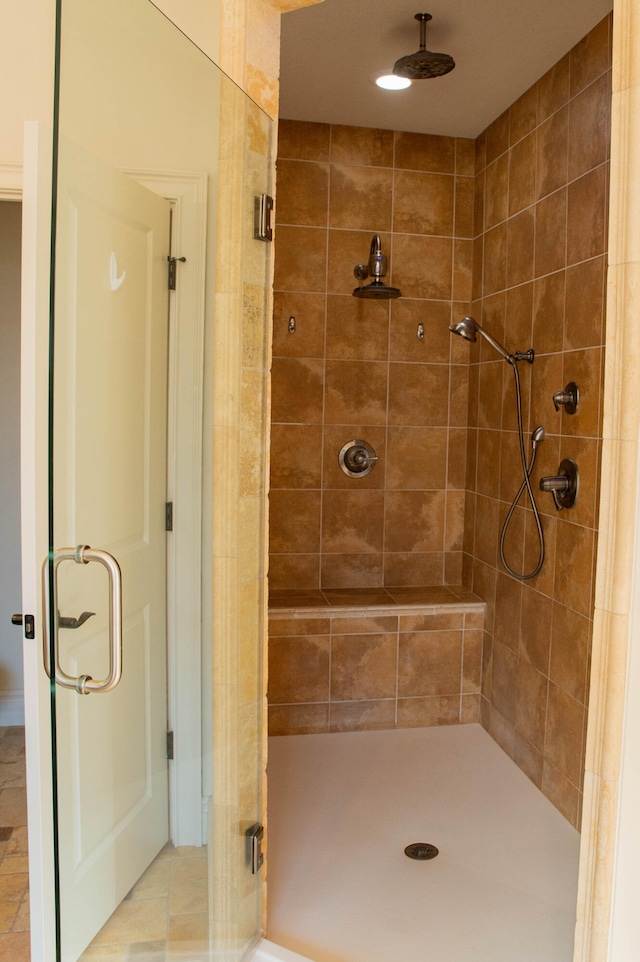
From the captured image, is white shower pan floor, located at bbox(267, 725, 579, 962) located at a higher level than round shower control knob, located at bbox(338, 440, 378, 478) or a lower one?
lower

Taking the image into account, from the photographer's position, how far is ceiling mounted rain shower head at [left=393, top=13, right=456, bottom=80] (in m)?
2.61

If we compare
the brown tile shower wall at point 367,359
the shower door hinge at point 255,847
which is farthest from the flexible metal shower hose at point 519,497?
the shower door hinge at point 255,847

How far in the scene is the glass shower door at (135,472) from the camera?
118 centimetres

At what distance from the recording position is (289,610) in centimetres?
339

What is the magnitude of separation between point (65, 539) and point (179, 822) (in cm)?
71

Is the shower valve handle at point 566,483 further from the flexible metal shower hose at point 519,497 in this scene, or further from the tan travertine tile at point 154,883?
the tan travertine tile at point 154,883

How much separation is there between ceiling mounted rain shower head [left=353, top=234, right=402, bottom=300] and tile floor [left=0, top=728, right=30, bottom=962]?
249cm

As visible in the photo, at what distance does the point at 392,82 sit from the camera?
10.3 feet

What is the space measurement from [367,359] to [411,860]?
2.23 m

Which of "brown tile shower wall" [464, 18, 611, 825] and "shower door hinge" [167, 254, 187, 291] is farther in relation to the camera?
"brown tile shower wall" [464, 18, 611, 825]

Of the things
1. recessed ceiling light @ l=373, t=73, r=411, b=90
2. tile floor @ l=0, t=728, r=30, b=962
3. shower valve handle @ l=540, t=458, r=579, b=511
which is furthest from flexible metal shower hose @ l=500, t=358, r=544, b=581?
tile floor @ l=0, t=728, r=30, b=962

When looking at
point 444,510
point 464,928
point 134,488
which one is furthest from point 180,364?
point 444,510

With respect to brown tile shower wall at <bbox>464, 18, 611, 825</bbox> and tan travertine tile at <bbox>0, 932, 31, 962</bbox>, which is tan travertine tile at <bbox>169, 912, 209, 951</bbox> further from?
brown tile shower wall at <bbox>464, 18, 611, 825</bbox>

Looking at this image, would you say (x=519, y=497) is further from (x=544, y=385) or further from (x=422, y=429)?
(x=422, y=429)
